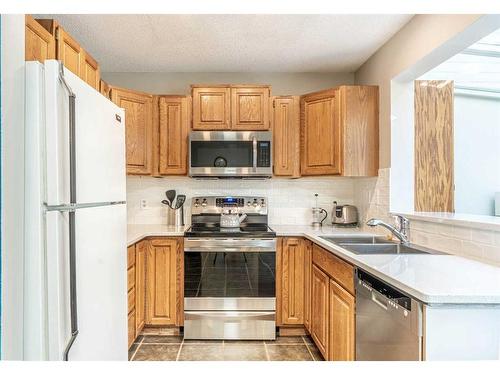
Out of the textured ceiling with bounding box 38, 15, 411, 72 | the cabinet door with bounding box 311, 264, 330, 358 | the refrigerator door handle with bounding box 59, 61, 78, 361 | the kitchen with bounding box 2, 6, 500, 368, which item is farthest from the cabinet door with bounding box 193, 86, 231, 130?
the refrigerator door handle with bounding box 59, 61, 78, 361

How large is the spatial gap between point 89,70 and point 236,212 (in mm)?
A: 1724

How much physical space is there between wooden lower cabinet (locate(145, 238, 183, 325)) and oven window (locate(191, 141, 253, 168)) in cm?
78

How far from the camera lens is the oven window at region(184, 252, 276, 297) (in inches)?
105

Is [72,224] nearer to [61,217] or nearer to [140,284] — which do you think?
[61,217]

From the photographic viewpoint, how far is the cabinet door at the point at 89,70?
6.48 feet

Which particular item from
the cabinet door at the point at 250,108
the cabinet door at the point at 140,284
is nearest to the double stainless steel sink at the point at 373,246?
the cabinet door at the point at 250,108

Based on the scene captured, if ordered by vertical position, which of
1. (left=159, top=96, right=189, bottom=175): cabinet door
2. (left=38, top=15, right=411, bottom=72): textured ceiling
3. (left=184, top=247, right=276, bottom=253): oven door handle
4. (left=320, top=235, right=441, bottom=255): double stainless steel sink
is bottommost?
(left=184, top=247, right=276, bottom=253): oven door handle

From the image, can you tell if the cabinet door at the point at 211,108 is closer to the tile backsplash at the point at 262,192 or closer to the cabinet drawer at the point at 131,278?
the tile backsplash at the point at 262,192

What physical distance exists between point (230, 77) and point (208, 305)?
7.24 ft

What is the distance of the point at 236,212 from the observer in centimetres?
316

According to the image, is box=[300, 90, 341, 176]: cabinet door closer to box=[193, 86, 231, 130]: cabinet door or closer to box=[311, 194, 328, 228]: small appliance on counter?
box=[311, 194, 328, 228]: small appliance on counter

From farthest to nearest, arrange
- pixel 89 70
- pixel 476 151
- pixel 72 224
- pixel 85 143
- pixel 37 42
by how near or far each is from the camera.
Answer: pixel 476 151, pixel 89 70, pixel 37 42, pixel 85 143, pixel 72 224

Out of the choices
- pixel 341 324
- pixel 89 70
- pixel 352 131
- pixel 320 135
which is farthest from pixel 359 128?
pixel 89 70
